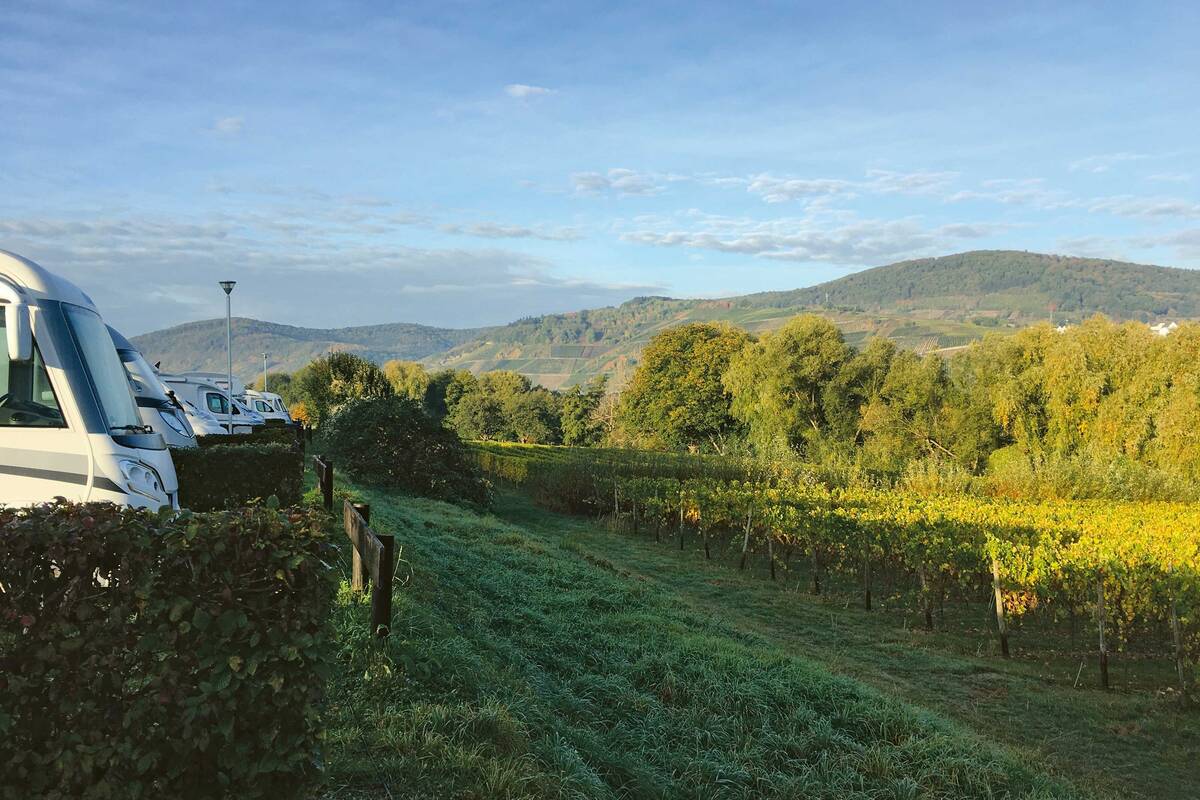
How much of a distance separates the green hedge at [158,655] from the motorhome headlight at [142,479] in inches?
146

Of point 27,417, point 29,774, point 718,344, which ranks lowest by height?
point 29,774

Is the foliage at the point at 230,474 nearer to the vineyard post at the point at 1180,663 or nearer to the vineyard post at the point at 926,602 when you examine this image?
the vineyard post at the point at 926,602

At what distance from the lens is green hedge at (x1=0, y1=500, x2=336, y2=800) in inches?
124

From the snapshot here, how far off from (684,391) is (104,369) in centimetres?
5933

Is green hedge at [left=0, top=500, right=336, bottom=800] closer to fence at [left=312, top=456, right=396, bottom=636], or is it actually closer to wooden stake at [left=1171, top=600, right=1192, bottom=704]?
fence at [left=312, top=456, right=396, bottom=636]

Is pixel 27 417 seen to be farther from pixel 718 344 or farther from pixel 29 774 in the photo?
pixel 718 344

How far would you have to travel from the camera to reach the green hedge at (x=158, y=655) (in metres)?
3.16

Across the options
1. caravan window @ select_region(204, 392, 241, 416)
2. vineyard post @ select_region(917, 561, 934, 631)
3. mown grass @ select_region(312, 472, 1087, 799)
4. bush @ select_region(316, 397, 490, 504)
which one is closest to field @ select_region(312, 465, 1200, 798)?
mown grass @ select_region(312, 472, 1087, 799)

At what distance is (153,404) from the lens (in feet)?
40.8

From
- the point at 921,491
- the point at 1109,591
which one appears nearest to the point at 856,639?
the point at 1109,591

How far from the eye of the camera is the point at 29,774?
318 centimetres

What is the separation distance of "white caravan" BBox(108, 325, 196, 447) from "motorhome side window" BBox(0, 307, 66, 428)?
5.49 m

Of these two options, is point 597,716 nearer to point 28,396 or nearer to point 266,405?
point 28,396

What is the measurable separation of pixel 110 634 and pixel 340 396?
4833 centimetres
